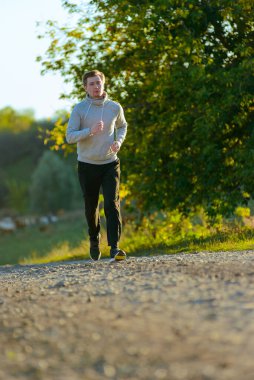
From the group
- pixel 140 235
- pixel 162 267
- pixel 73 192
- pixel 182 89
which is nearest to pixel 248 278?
pixel 162 267

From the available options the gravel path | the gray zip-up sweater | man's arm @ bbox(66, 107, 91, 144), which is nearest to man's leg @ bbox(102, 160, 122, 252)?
the gray zip-up sweater

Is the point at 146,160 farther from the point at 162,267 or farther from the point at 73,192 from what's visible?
the point at 73,192

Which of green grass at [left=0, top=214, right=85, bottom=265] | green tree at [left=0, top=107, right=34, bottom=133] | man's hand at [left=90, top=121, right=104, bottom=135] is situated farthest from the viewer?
green tree at [left=0, top=107, right=34, bottom=133]

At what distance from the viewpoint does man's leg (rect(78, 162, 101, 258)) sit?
10.2m

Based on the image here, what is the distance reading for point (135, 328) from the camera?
492 cm

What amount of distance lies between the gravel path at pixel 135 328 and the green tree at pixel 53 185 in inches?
2136

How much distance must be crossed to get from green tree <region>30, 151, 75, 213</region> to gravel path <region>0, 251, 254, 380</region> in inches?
2136

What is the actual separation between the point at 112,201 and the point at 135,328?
525 centimetres

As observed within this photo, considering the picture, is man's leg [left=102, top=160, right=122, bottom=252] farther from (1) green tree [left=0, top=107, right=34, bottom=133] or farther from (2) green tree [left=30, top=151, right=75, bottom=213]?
(1) green tree [left=0, top=107, right=34, bottom=133]

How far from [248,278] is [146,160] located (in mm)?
9625

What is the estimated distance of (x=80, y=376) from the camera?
13.6 ft

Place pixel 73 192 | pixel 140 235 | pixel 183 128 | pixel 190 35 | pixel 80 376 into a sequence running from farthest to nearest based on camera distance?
1. pixel 73 192
2. pixel 140 235
3. pixel 183 128
4. pixel 190 35
5. pixel 80 376

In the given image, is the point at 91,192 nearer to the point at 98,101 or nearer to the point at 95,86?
the point at 98,101

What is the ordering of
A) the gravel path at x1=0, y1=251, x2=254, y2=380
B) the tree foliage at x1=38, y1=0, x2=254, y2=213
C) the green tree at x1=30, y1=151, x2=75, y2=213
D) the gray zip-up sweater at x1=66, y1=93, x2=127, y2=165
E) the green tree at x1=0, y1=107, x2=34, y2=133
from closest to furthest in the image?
1. the gravel path at x1=0, y1=251, x2=254, y2=380
2. the gray zip-up sweater at x1=66, y1=93, x2=127, y2=165
3. the tree foliage at x1=38, y1=0, x2=254, y2=213
4. the green tree at x1=30, y1=151, x2=75, y2=213
5. the green tree at x1=0, y1=107, x2=34, y2=133
